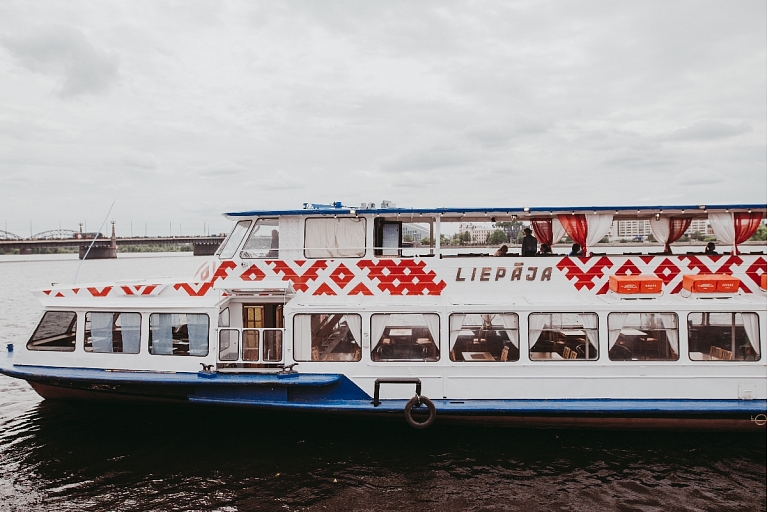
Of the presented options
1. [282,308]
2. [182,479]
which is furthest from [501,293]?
[182,479]

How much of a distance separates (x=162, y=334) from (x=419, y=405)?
4.66 metres

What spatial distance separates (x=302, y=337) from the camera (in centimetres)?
852

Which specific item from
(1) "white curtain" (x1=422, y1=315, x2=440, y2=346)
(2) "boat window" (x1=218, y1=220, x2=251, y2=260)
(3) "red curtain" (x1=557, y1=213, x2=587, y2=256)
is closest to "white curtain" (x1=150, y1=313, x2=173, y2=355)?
(2) "boat window" (x1=218, y1=220, x2=251, y2=260)

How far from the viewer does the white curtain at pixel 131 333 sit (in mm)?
8867


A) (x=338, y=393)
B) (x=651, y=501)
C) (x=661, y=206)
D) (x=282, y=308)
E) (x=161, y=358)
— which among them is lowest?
(x=651, y=501)

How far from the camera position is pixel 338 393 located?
8375 millimetres

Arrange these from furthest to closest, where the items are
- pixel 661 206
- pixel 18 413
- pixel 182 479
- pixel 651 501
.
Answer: pixel 18 413 < pixel 661 206 < pixel 182 479 < pixel 651 501

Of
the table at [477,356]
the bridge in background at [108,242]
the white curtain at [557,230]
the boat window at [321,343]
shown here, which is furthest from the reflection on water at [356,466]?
the bridge in background at [108,242]

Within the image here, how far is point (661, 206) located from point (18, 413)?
13.7 meters

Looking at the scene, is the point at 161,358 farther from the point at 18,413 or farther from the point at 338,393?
the point at 18,413

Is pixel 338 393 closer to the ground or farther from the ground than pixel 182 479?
farther from the ground

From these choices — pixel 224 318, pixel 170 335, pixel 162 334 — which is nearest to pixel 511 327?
pixel 224 318

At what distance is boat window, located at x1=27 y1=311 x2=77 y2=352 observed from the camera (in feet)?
29.8

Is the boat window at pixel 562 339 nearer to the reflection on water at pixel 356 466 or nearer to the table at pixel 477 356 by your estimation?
the table at pixel 477 356
